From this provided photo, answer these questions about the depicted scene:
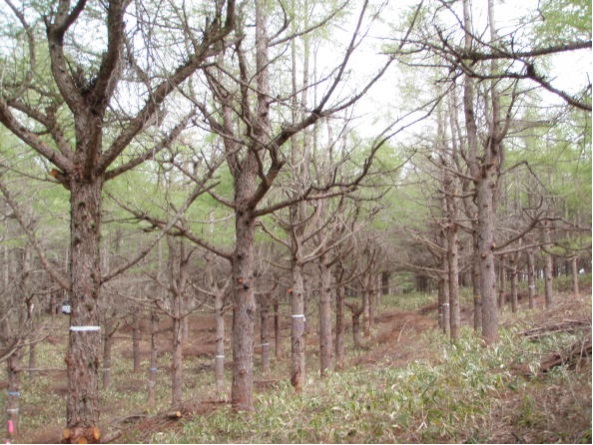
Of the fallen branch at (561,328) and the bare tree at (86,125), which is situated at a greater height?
the bare tree at (86,125)

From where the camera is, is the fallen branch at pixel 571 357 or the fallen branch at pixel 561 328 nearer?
the fallen branch at pixel 571 357

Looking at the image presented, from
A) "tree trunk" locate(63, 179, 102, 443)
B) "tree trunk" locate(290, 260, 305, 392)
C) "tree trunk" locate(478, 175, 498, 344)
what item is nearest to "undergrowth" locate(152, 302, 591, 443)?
"tree trunk" locate(63, 179, 102, 443)

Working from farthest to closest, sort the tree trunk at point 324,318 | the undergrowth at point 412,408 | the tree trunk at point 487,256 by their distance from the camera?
the tree trunk at point 324,318 → the tree trunk at point 487,256 → the undergrowth at point 412,408

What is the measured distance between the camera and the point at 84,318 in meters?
5.41

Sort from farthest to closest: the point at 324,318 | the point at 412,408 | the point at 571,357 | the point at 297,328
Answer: the point at 324,318, the point at 297,328, the point at 571,357, the point at 412,408

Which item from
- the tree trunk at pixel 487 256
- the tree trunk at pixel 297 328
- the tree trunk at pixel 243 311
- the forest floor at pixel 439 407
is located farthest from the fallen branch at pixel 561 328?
the tree trunk at pixel 297 328

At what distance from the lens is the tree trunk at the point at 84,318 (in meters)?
5.31

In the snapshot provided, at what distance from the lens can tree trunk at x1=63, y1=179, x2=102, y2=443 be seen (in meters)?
5.31

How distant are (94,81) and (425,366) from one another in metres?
5.24

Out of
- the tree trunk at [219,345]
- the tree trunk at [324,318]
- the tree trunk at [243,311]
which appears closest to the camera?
the tree trunk at [243,311]

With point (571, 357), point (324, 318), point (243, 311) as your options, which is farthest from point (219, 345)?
point (571, 357)

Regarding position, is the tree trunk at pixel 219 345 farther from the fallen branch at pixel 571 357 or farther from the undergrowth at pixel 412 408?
the fallen branch at pixel 571 357

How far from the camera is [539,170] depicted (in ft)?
44.8

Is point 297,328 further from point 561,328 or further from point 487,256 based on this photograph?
point 561,328
